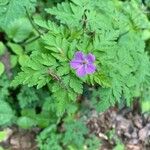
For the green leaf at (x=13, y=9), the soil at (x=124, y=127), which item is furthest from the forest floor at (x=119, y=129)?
the green leaf at (x=13, y=9)

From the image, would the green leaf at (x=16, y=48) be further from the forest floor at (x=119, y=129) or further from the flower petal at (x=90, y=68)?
the flower petal at (x=90, y=68)

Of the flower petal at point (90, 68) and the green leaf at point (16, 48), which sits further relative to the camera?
the green leaf at point (16, 48)

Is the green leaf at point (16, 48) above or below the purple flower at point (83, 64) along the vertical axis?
below

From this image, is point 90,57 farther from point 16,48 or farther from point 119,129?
point 119,129

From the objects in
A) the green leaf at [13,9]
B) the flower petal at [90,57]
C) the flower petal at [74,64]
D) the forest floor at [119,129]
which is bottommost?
the forest floor at [119,129]

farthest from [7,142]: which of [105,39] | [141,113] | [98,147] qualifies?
[105,39]

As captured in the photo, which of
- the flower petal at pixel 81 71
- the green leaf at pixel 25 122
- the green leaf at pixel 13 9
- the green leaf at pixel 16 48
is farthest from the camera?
the green leaf at pixel 25 122

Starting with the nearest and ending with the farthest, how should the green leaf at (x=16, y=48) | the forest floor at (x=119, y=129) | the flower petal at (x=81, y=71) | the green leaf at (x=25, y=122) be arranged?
1. the flower petal at (x=81, y=71)
2. the green leaf at (x=16, y=48)
3. the green leaf at (x=25, y=122)
4. the forest floor at (x=119, y=129)

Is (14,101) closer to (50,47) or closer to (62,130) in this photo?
(62,130)
